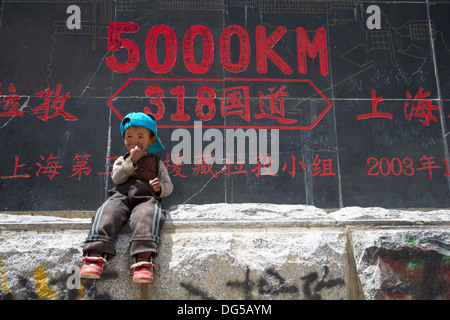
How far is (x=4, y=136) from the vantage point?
418cm

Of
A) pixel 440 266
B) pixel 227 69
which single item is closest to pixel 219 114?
pixel 227 69

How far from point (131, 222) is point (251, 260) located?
80cm

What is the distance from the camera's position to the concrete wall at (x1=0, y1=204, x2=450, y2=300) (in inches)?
102

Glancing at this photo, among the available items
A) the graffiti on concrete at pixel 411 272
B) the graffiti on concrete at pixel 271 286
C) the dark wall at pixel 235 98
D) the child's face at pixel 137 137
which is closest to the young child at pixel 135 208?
the child's face at pixel 137 137

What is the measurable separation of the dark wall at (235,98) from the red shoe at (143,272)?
1.60 metres

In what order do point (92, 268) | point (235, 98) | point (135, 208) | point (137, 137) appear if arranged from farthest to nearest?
point (235, 98), point (137, 137), point (135, 208), point (92, 268)

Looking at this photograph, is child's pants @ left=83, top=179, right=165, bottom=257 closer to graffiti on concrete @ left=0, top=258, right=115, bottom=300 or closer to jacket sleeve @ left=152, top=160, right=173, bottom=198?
jacket sleeve @ left=152, top=160, right=173, bottom=198

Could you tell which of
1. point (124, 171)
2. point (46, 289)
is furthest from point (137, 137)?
point (46, 289)

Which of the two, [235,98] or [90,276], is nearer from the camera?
[90,276]

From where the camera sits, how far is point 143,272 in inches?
96.7

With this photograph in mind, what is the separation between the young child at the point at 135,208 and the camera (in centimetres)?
249

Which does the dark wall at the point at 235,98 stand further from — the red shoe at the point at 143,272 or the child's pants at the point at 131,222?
the red shoe at the point at 143,272

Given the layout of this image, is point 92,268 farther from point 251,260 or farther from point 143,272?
point 251,260

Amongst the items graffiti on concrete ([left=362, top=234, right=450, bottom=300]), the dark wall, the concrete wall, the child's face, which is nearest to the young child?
the child's face
